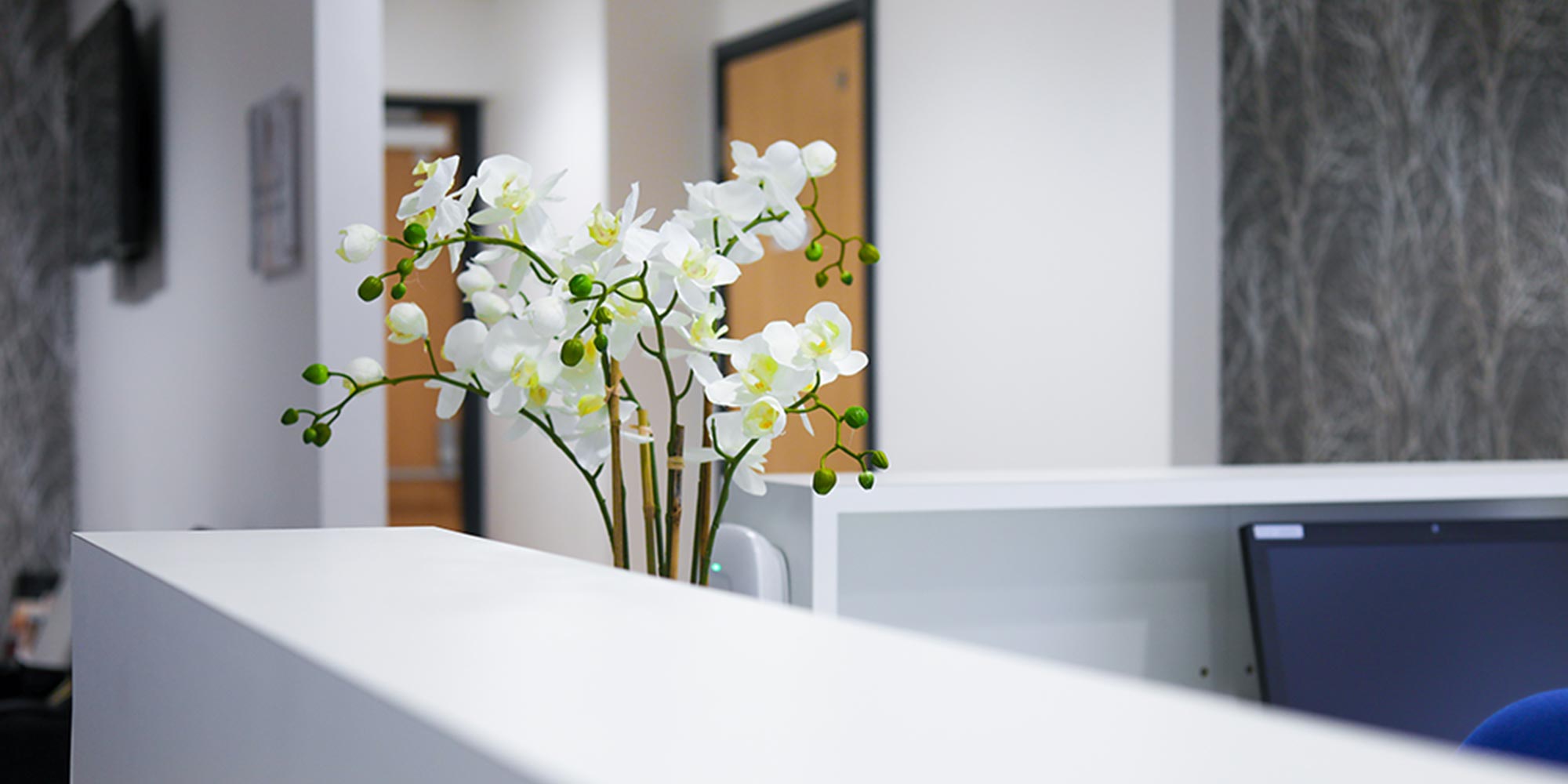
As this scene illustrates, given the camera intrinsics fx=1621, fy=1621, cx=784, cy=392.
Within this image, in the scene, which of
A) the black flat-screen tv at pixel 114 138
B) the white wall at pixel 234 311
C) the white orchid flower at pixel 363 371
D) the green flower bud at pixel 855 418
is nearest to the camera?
the green flower bud at pixel 855 418

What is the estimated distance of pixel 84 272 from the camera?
581 centimetres

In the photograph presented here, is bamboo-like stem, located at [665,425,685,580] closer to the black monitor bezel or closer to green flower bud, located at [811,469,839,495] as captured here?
green flower bud, located at [811,469,839,495]

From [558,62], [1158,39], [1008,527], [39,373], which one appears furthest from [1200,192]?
[39,373]

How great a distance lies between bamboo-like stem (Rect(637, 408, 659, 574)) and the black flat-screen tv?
3.74 meters

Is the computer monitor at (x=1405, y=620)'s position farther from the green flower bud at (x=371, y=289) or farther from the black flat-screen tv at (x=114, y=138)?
the black flat-screen tv at (x=114, y=138)

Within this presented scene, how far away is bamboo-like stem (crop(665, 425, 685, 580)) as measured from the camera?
109 cm

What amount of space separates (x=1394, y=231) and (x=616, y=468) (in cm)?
339


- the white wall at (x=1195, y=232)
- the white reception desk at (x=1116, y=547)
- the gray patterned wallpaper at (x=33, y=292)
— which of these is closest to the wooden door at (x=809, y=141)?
the white wall at (x=1195, y=232)

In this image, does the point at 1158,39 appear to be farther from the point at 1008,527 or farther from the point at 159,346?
the point at 159,346

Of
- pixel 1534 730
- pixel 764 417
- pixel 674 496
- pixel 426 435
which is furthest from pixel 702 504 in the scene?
pixel 426 435

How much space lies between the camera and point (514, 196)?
41.2 inches

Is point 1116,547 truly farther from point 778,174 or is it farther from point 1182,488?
point 778,174

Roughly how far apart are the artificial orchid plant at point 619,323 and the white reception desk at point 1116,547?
2.00 feet

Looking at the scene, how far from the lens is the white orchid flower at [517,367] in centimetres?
103
